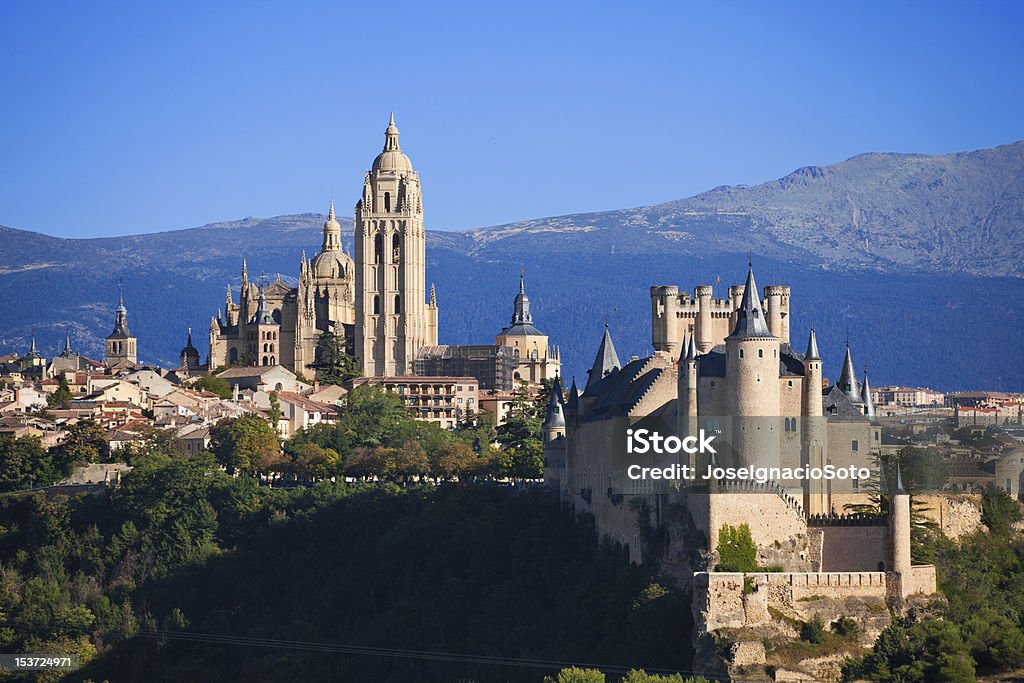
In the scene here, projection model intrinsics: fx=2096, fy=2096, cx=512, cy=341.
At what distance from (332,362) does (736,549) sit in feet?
282

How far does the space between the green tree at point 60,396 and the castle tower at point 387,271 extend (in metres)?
21.3

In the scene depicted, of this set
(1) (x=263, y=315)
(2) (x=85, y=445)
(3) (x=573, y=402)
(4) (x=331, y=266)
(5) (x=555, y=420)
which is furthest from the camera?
(4) (x=331, y=266)

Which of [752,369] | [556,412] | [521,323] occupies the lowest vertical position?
[556,412]

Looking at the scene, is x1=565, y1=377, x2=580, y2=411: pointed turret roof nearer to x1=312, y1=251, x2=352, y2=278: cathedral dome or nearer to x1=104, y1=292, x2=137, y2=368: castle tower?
x1=312, y1=251, x2=352, y2=278: cathedral dome

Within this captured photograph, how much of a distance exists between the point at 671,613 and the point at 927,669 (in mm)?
8102

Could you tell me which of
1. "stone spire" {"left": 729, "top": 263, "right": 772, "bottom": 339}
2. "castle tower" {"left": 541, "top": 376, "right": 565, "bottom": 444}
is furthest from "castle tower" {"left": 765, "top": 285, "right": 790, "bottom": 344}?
"castle tower" {"left": 541, "top": 376, "right": 565, "bottom": 444}

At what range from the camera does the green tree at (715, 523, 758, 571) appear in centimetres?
6406

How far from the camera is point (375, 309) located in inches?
5846

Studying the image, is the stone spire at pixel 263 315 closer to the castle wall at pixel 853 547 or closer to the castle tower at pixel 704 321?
the castle tower at pixel 704 321

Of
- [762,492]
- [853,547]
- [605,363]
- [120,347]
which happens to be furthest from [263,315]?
[762,492]

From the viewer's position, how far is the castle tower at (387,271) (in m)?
148

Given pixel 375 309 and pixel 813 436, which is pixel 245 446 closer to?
pixel 375 309

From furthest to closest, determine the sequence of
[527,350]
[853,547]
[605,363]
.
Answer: [527,350] < [605,363] < [853,547]

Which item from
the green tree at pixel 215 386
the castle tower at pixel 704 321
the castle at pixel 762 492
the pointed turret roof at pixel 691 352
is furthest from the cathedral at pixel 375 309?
the pointed turret roof at pixel 691 352
